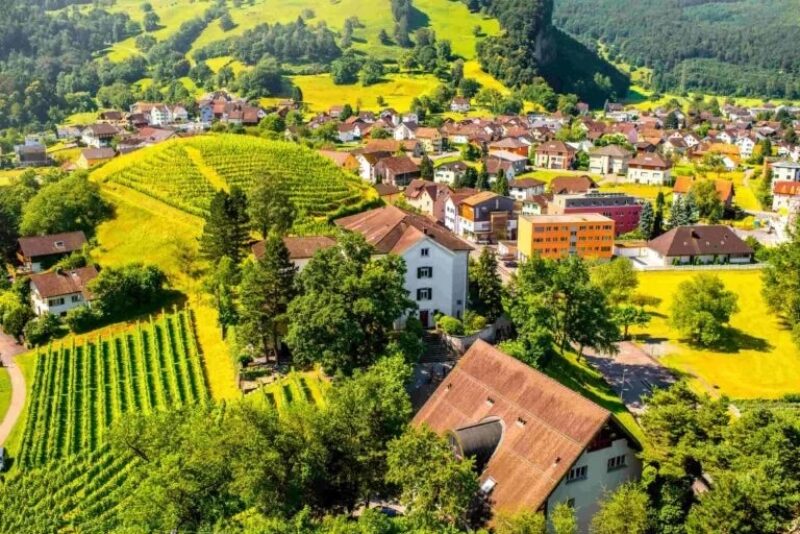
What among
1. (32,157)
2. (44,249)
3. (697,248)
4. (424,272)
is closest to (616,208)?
(697,248)

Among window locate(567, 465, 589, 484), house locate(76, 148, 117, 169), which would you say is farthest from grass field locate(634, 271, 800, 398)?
house locate(76, 148, 117, 169)

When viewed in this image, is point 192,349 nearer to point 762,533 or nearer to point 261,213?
point 261,213

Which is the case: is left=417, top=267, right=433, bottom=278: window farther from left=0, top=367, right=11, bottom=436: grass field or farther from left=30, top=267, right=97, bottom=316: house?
left=0, top=367, right=11, bottom=436: grass field

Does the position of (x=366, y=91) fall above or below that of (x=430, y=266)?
below

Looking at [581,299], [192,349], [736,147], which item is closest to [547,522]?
[581,299]

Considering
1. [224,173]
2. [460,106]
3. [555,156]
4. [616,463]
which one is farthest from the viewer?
[460,106]

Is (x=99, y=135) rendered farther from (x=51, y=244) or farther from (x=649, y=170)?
(x=649, y=170)
